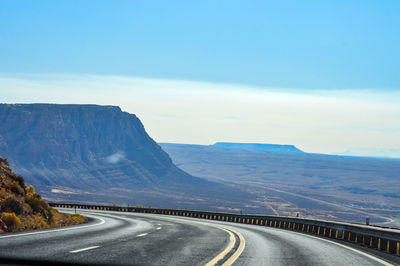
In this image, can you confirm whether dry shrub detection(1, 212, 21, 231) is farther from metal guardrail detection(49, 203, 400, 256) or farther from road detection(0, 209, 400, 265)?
metal guardrail detection(49, 203, 400, 256)

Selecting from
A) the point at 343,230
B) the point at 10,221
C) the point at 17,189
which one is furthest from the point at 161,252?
the point at 17,189

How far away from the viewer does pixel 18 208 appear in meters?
24.7

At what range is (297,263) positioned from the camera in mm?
13398

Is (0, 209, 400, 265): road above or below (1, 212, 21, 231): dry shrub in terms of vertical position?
above

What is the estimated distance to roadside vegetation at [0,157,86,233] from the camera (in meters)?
21.8

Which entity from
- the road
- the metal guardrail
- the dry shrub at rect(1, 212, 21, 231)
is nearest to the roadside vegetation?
the dry shrub at rect(1, 212, 21, 231)

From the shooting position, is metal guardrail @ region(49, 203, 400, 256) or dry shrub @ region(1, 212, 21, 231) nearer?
metal guardrail @ region(49, 203, 400, 256)

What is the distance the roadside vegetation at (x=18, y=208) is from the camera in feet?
71.6

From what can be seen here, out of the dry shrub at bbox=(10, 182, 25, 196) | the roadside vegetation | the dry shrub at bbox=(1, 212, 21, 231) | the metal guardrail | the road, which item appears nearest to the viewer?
the road

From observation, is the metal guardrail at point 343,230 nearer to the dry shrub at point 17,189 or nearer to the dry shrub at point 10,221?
the dry shrub at point 10,221

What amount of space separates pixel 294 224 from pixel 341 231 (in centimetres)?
950

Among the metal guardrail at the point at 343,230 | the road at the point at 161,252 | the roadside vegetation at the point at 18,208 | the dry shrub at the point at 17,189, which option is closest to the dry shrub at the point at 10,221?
the roadside vegetation at the point at 18,208

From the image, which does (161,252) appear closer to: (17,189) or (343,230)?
(343,230)

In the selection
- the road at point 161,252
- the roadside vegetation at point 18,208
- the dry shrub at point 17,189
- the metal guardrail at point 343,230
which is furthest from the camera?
the dry shrub at point 17,189
